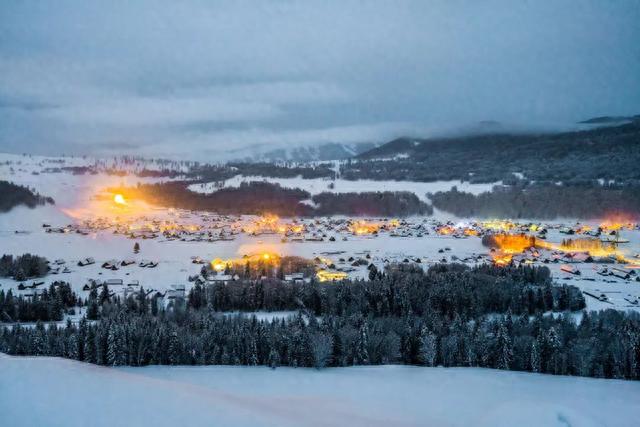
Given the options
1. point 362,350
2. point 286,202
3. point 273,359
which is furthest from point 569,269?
point 286,202

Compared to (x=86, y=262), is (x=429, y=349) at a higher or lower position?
lower

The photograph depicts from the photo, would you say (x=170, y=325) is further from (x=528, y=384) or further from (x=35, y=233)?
(x=35, y=233)

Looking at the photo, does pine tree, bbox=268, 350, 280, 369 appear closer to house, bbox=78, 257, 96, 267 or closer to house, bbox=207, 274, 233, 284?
house, bbox=207, 274, 233, 284

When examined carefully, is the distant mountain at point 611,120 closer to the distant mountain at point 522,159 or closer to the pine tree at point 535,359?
the distant mountain at point 522,159

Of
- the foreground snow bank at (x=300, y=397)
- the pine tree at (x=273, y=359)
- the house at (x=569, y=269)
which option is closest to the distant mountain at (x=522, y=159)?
the house at (x=569, y=269)

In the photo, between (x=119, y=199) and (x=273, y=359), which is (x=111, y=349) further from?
(x=119, y=199)

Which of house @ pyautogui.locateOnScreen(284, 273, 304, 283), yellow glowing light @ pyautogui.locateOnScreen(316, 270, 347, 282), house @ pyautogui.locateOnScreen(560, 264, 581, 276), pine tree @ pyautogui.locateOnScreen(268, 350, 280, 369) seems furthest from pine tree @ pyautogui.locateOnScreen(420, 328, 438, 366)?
house @ pyautogui.locateOnScreen(560, 264, 581, 276)
